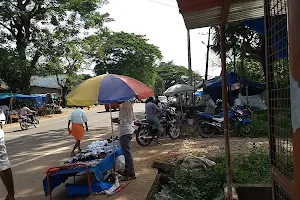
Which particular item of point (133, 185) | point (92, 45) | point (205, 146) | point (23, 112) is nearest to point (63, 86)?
point (92, 45)

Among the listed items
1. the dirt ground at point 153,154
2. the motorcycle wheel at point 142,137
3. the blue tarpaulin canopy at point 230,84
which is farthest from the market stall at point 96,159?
the blue tarpaulin canopy at point 230,84

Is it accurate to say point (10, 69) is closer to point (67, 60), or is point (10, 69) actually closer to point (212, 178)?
point (67, 60)

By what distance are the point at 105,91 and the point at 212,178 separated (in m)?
2.50

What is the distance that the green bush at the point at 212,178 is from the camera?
580cm

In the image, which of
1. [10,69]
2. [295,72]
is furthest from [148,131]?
[10,69]

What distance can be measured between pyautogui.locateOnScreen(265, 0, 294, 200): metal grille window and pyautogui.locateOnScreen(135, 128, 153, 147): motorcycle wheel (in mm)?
8850

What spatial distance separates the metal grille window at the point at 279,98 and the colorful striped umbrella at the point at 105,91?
366 centimetres

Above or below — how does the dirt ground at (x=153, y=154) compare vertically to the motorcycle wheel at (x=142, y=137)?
below

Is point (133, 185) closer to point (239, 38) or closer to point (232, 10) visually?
point (232, 10)

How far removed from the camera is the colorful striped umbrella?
5.88 meters

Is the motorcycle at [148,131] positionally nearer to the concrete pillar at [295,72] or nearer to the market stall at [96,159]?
the market stall at [96,159]

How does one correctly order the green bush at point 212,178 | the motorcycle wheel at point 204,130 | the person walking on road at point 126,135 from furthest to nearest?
the motorcycle wheel at point 204,130
the person walking on road at point 126,135
the green bush at point 212,178

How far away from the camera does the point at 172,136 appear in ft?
41.8

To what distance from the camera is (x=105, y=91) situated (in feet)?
19.7
